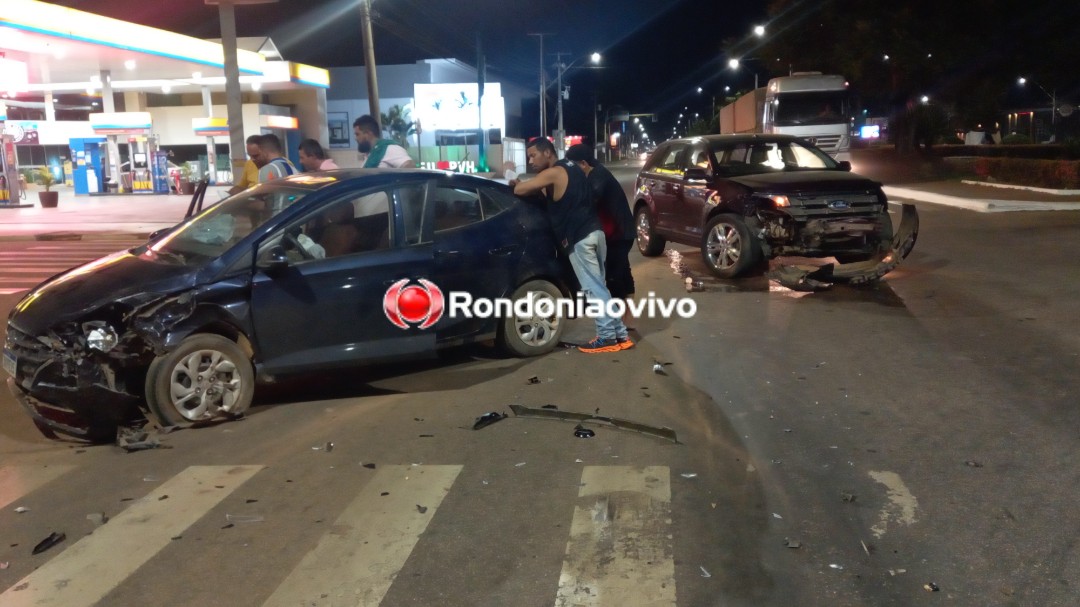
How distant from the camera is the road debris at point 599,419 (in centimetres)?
605

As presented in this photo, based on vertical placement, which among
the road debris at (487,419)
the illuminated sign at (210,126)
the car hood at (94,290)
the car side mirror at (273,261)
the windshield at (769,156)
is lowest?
the road debris at (487,419)

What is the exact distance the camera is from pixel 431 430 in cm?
630

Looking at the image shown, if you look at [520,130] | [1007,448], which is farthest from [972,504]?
[520,130]

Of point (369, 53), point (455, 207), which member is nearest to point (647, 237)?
point (455, 207)

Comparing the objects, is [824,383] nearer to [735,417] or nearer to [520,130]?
[735,417]

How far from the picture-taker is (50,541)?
4.62 meters

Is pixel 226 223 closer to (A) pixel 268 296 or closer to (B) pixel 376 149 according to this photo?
(A) pixel 268 296

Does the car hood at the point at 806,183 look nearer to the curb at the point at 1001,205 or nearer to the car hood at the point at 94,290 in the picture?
the car hood at the point at 94,290

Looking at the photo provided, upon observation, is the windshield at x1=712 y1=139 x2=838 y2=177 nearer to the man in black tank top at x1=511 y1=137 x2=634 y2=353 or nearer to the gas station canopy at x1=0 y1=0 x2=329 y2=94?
the man in black tank top at x1=511 y1=137 x2=634 y2=353

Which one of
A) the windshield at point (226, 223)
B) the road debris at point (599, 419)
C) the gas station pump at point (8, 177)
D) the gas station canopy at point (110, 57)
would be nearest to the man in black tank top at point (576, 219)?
the road debris at point (599, 419)

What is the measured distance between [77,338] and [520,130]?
313 feet

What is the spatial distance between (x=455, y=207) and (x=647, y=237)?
283 inches

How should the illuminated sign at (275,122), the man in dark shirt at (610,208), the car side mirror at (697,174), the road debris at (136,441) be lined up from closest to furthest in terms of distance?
the road debris at (136,441) → the man in dark shirt at (610,208) → the car side mirror at (697,174) → the illuminated sign at (275,122)

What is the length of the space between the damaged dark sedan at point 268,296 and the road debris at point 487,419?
1041 millimetres
